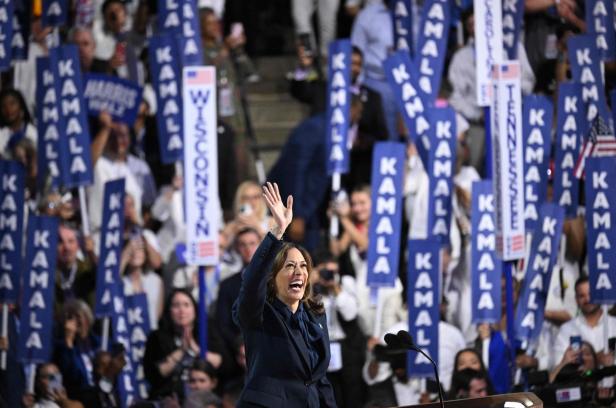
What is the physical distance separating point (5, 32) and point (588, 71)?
4473mm

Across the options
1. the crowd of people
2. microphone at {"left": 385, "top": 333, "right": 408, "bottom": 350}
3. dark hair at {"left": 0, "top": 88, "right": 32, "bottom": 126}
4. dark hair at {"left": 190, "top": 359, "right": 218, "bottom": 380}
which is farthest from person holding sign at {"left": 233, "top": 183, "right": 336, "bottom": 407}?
dark hair at {"left": 0, "top": 88, "right": 32, "bottom": 126}

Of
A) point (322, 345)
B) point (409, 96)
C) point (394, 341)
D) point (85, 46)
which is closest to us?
point (394, 341)

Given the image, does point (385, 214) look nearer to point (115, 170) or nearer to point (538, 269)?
point (538, 269)

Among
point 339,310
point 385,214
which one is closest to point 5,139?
point 339,310

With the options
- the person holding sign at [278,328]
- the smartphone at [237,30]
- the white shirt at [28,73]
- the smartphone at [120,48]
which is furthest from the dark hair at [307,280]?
the smartphone at [237,30]

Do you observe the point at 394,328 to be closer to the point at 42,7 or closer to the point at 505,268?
the point at 505,268

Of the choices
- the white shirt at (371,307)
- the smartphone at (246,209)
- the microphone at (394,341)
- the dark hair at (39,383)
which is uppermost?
the microphone at (394,341)

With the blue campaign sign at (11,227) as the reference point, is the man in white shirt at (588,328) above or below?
below

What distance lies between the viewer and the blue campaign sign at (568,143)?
10289mm

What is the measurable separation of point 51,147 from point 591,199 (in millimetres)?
3983

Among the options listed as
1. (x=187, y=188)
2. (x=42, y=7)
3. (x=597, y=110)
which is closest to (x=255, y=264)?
(x=187, y=188)

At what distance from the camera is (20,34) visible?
Answer: 11.1 metres

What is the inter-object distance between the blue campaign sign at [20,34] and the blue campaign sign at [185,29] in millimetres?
1364

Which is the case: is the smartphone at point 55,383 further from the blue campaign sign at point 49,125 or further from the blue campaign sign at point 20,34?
the blue campaign sign at point 20,34
